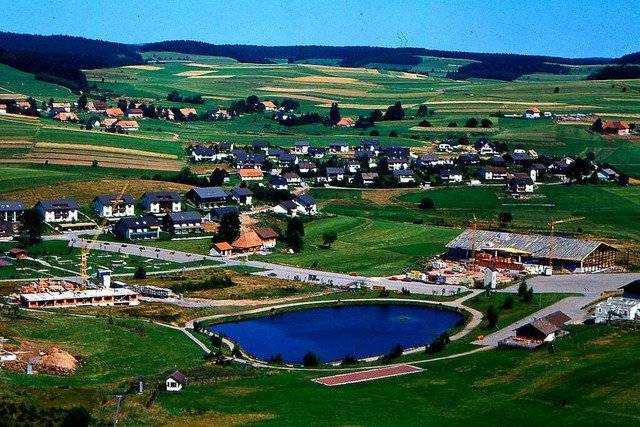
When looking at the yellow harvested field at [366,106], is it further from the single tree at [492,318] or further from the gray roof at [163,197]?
the single tree at [492,318]

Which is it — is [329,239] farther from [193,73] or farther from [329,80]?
[193,73]

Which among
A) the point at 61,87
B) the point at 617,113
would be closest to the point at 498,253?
the point at 617,113

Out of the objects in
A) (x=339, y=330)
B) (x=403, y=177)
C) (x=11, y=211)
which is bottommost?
(x=339, y=330)

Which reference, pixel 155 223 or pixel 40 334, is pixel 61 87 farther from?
pixel 40 334

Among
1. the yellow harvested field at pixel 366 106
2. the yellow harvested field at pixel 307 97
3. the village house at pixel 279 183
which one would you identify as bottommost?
the village house at pixel 279 183

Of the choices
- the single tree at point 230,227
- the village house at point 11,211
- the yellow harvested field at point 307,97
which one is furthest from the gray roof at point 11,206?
the yellow harvested field at point 307,97

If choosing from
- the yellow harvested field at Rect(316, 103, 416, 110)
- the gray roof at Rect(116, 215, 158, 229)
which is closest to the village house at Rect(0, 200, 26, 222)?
the gray roof at Rect(116, 215, 158, 229)

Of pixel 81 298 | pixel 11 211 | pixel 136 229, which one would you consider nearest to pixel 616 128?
pixel 136 229
